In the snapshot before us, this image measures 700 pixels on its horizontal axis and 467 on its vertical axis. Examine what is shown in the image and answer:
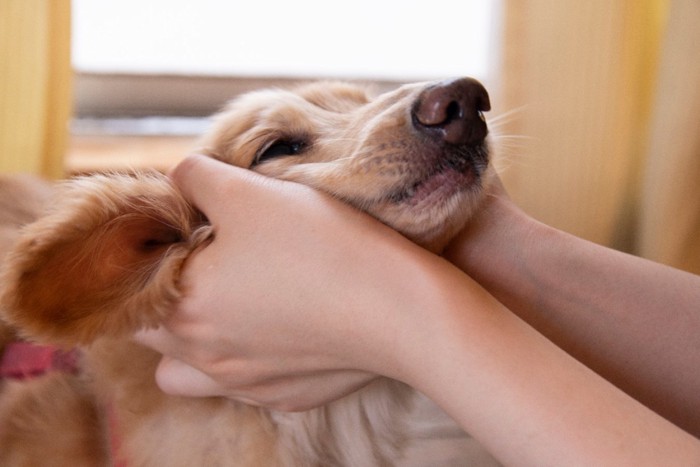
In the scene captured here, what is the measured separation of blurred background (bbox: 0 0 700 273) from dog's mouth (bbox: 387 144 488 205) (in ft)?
2.73

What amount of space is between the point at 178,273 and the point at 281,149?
33 centimetres

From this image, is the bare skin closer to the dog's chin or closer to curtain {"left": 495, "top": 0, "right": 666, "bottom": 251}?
the dog's chin

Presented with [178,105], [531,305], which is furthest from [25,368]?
[178,105]

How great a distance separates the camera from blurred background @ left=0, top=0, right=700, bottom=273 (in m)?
1.77

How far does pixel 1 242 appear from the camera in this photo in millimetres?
1229

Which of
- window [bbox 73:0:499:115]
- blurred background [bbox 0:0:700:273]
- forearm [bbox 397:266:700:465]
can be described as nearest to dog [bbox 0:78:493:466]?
forearm [bbox 397:266:700:465]

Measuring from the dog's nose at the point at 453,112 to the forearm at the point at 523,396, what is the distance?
0.73 ft

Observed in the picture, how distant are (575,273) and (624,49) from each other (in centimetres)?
138

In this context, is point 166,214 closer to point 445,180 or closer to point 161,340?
point 161,340

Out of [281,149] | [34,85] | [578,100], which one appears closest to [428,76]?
[578,100]

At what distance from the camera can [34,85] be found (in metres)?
1.70

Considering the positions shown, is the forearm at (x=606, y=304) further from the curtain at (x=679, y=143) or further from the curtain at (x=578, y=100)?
the curtain at (x=578, y=100)

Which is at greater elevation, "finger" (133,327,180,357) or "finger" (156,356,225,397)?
"finger" (133,327,180,357)

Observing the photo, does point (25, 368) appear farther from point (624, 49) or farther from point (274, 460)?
point (624, 49)
